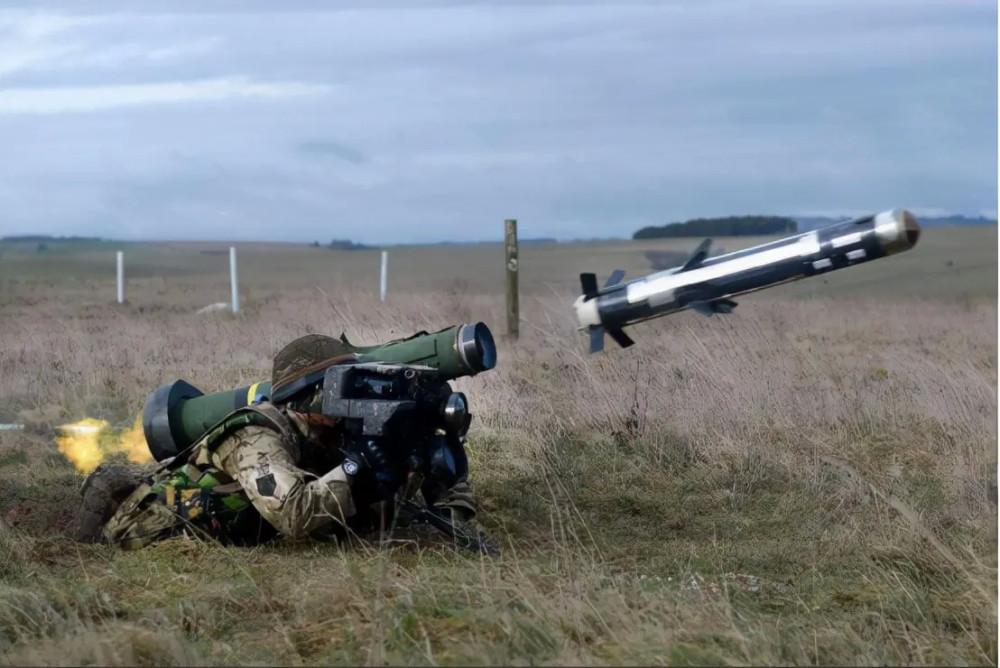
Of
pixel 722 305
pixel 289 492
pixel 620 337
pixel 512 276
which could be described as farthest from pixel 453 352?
pixel 512 276

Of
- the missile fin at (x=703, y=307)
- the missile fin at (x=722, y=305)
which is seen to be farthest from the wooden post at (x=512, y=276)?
the missile fin at (x=703, y=307)

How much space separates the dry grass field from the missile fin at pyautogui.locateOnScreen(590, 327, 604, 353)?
0.86m

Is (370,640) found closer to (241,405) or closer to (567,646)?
(567,646)

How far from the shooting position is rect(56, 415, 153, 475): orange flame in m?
8.81

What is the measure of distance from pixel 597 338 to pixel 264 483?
8.89 feet

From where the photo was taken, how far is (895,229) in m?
6.46

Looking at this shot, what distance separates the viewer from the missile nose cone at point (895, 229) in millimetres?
6461

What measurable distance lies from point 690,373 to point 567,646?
584cm

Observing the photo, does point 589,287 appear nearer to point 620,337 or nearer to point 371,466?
point 620,337

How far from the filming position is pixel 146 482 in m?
6.48

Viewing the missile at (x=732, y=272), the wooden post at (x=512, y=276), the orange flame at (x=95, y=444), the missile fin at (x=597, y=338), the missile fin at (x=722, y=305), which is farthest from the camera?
the wooden post at (x=512, y=276)

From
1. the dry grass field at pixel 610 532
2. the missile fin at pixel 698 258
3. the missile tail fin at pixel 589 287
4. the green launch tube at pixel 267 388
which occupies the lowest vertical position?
the dry grass field at pixel 610 532

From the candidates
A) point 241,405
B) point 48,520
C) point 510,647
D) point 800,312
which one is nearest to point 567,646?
point 510,647

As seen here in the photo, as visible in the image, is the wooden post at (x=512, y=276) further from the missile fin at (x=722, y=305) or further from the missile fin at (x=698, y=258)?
the missile fin at (x=698, y=258)
